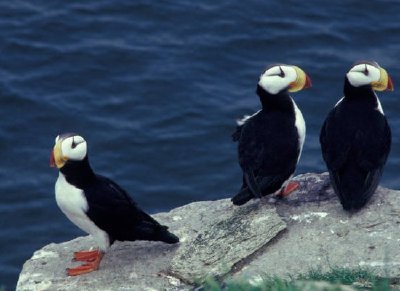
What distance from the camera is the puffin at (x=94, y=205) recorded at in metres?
10.3

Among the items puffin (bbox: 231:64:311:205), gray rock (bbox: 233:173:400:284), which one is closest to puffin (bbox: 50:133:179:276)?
puffin (bbox: 231:64:311:205)

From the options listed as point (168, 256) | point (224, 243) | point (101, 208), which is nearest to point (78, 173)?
point (101, 208)

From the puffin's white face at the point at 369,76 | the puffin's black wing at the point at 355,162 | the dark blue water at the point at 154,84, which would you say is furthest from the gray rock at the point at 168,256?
the dark blue water at the point at 154,84

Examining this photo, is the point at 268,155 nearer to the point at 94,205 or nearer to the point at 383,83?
the point at 383,83

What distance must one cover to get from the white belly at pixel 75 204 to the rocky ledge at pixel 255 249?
0.95 feet

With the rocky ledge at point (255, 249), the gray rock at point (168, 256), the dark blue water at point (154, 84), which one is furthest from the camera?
the dark blue water at point (154, 84)

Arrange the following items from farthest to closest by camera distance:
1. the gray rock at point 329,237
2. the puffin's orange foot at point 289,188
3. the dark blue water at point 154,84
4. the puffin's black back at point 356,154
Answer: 1. the dark blue water at point 154,84
2. the puffin's orange foot at point 289,188
3. the puffin's black back at point 356,154
4. the gray rock at point 329,237

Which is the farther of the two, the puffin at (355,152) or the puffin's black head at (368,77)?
the puffin's black head at (368,77)

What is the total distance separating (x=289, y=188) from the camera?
36.6 feet

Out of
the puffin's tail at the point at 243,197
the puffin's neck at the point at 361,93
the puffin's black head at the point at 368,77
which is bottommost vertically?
the puffin's tail at the point at 243,197

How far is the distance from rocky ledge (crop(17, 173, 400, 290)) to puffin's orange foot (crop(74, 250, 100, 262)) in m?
0.09

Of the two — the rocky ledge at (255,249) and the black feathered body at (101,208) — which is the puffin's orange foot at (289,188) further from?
the black feathered body at (101,208)

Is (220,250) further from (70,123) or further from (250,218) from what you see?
(70,123)

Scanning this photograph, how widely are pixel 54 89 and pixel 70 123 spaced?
918 mm
